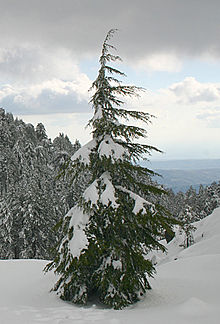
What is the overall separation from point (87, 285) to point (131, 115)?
5758mm

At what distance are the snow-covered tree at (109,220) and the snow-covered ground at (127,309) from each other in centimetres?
64

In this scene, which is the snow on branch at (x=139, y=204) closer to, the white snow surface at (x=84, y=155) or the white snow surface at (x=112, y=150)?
the white snow surface at (x=112, y=150)

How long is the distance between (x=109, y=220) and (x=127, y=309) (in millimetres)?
2568

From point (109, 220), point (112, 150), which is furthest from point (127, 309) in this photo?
point (112, 150)

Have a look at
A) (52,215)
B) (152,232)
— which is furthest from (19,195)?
(152,232)

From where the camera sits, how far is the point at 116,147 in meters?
8.48

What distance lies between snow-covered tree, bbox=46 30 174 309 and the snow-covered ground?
0.64 meters

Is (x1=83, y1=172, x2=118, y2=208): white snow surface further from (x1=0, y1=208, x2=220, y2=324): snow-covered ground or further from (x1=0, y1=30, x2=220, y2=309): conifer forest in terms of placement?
(x1=0, y1=208, x2=220, y2=324): snow-covered ground

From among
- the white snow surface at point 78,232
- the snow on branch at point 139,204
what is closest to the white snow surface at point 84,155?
the white snow surface at point 78,232

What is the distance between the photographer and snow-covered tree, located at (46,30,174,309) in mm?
7723

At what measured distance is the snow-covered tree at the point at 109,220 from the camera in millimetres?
7723

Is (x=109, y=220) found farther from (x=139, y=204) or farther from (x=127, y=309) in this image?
(x=127, y=309)

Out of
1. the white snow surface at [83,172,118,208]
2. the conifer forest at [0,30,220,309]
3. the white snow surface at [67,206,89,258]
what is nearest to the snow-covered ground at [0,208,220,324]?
the conifer forest at [0,30,220,309]

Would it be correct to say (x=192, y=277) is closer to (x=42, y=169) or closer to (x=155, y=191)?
(x=155, y=191)
